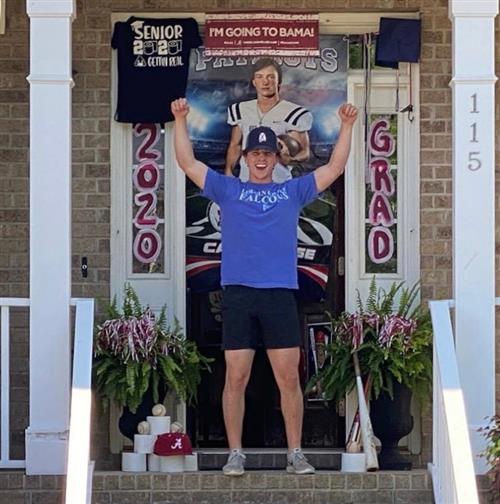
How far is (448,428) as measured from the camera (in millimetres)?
6445

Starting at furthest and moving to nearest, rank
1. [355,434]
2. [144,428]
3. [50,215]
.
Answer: [355,434] → [144,428] → [50,215]

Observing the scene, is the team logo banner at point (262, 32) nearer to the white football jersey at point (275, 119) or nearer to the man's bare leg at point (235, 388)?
the white football jersey at point (275, 119)

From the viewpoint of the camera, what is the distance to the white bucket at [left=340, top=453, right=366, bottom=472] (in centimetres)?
746

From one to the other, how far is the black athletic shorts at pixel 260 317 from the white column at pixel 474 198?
99 centimetres

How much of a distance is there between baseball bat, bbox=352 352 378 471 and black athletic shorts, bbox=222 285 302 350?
0.58 metres

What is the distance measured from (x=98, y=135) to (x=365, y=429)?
2721mm

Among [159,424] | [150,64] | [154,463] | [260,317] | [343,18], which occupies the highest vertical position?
[343,18]

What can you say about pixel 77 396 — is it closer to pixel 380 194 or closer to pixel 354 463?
pixel 354 463

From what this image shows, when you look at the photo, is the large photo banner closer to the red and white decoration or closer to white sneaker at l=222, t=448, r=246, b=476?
the red and white decoration

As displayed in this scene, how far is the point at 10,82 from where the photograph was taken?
28.3ft

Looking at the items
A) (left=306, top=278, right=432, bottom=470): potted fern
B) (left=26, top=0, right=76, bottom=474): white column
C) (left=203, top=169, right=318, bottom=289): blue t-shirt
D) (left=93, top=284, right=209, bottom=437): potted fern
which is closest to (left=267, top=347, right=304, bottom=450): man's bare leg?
(left=203, top=169, right=318, bottom=289): blue t-shirt

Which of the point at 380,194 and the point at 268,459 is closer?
the point at 268,459

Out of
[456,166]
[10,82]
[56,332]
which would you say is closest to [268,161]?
[456,166]

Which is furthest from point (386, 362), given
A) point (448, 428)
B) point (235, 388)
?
point (448, 428)
